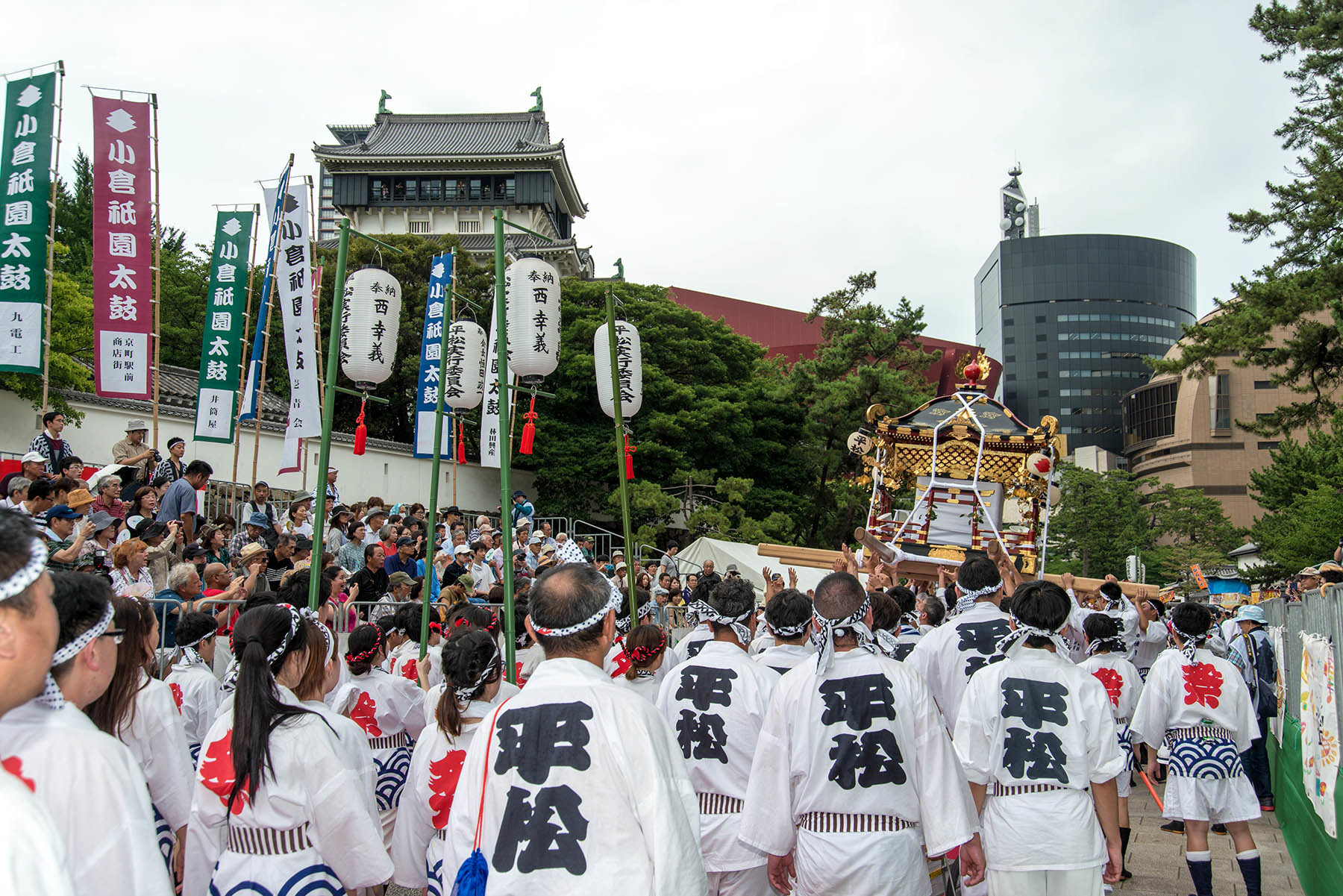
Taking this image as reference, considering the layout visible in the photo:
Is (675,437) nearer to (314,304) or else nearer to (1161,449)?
(314,304)

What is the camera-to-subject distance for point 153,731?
381 centimetres

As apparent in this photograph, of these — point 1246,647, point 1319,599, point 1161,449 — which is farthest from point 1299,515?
→ point 1161,449

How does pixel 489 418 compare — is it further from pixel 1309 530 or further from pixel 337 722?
pixel 1309 530

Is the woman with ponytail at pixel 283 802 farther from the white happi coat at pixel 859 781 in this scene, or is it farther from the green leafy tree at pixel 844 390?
the green leafy tree at pixel 844 390

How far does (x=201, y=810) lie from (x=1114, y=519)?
124ft

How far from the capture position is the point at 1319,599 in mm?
5695

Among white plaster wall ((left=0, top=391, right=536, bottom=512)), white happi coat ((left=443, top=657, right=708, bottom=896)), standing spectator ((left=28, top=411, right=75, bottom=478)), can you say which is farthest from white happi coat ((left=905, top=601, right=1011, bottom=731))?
white plaster wall ((left=0, top=391, right=536, bottom=512))

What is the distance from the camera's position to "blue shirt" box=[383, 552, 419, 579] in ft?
37.3

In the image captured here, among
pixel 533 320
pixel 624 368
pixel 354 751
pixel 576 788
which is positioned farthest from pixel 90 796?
pixel 624 368

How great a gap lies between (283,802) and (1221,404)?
60590mm

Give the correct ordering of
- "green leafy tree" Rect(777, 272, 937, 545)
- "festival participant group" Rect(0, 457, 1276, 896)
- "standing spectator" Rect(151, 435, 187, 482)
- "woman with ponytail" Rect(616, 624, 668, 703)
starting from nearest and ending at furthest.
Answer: "festival participant group" Rect(0, 457, 1276, 896), "woman with ponytail" Rect(616, 624, 668, 703), "standing spectator" Rect(151, 435, 187, 482), "green leafy tree" Rect(777, 272, 937, 545)

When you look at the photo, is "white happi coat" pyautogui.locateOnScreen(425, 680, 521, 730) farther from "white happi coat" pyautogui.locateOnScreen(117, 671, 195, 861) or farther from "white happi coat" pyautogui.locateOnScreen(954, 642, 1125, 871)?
"white happi coat" pyautogui.locateOnScreen(954, 642, 1125, 871)

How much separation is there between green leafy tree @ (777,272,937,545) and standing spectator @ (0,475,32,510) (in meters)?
21.3

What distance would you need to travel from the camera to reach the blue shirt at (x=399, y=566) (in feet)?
37.3
